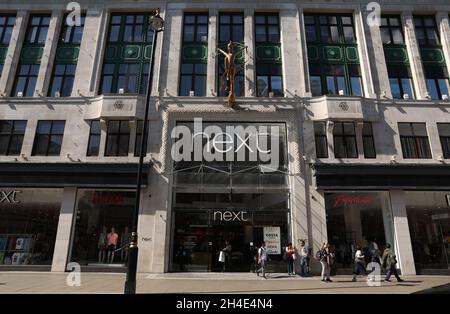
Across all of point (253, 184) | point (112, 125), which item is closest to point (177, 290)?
point (253, 184)

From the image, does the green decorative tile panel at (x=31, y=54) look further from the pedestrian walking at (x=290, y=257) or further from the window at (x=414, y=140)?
the window at (x=414, y=140)

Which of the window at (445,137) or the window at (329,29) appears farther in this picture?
the window at (329,29)

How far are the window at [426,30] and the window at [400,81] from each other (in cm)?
252

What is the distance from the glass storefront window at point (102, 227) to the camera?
17.9m

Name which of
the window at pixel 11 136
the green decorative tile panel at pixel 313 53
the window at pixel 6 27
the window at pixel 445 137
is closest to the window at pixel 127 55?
the window at pixel 11 136

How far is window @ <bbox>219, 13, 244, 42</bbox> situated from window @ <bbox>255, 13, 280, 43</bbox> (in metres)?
1.15

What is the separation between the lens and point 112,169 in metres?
18.2

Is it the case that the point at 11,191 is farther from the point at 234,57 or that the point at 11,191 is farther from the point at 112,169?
the point at 234,57

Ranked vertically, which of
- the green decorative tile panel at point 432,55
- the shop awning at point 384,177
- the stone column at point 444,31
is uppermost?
the stone column at point 444,31

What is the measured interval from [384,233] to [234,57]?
1444 centimetres

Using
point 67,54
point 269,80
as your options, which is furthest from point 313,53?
point 67,54

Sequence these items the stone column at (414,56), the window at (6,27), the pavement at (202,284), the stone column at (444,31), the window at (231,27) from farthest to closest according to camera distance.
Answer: the window at (231,27) < the window at (6,27) < the stone column at (444,31) < the stone column at (414,56) < the pavement at (202,284)

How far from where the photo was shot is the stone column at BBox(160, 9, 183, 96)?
20.6 m

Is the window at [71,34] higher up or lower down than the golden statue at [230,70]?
higher up
